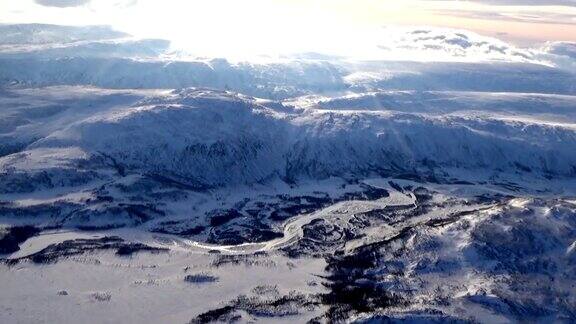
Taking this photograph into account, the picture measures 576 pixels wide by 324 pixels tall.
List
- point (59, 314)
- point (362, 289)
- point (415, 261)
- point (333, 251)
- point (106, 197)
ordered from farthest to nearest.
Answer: point (106, 197), point (333, 251), point (415, 261), point (362, 289), point (59, 314)

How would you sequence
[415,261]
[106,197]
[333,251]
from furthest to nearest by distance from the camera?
[106,197] → [333,251] → [415,261]

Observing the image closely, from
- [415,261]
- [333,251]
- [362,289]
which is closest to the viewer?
[362,289]

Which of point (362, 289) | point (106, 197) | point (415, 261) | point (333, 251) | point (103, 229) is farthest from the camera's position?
point (106, 197)

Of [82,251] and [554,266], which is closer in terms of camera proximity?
[554,266]

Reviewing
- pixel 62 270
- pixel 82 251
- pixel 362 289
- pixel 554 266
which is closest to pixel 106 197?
pixel 82 251

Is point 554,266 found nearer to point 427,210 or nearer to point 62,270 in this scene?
point 427,210

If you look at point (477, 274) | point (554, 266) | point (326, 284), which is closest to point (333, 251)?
point (326, 284)

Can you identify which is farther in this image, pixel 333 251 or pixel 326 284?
pixel 333 251

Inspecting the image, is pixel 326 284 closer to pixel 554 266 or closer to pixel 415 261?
pixel 415 261
